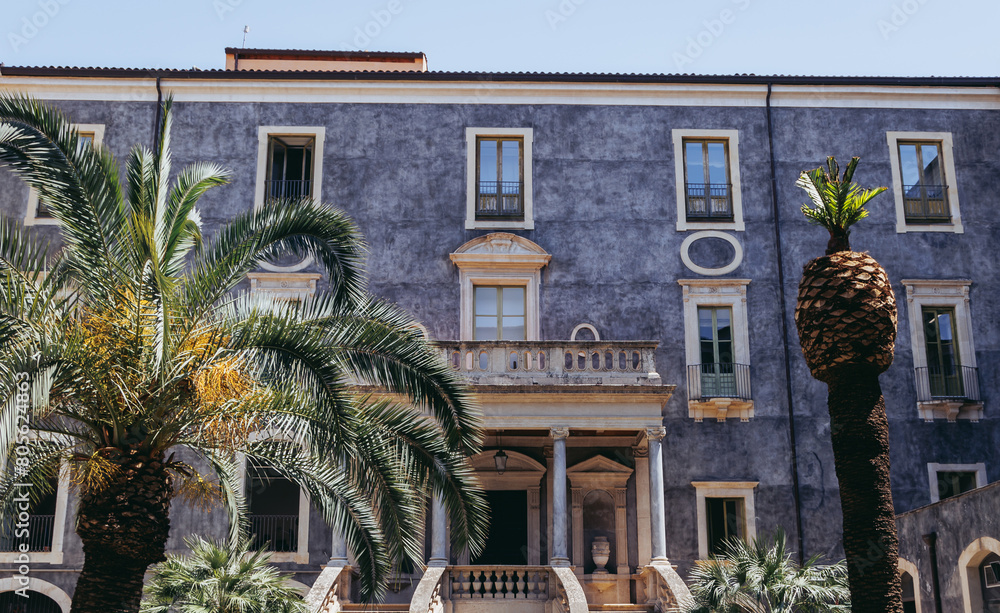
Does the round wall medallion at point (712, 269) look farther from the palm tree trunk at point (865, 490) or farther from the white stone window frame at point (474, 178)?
the palm tree trunk at point (865, 490)

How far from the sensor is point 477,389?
20.9 metres

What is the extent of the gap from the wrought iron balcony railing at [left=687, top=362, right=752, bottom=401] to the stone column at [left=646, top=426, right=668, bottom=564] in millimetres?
2502

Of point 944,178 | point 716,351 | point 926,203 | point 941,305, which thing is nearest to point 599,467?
point 716,351

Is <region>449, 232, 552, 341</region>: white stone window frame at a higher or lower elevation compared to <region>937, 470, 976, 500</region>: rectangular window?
higher

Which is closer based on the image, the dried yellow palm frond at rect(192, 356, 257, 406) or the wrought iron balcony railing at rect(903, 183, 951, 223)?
the dried yellow palm frond at rect(192, 356, 257, 406)

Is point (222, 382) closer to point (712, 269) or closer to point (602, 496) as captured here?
point (602, 496)

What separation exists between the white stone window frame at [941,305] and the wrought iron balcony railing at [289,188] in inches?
543

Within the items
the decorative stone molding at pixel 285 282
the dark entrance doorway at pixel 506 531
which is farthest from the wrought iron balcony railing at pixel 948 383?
the decorative stone molding at pixel 285 282

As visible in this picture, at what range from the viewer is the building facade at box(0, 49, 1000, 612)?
74.3 feet

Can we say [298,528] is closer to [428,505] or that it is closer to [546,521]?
[428,505]

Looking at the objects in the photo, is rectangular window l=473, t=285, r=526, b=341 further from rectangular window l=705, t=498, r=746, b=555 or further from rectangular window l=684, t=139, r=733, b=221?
rectangular window l=705, t=498, r=746, b=555

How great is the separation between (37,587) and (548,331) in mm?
11967

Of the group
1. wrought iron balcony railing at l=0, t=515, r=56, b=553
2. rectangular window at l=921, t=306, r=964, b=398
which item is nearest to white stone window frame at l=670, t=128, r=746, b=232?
rectangular window at l=921, t=306, r=964, b=398

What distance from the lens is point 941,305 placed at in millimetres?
24047
